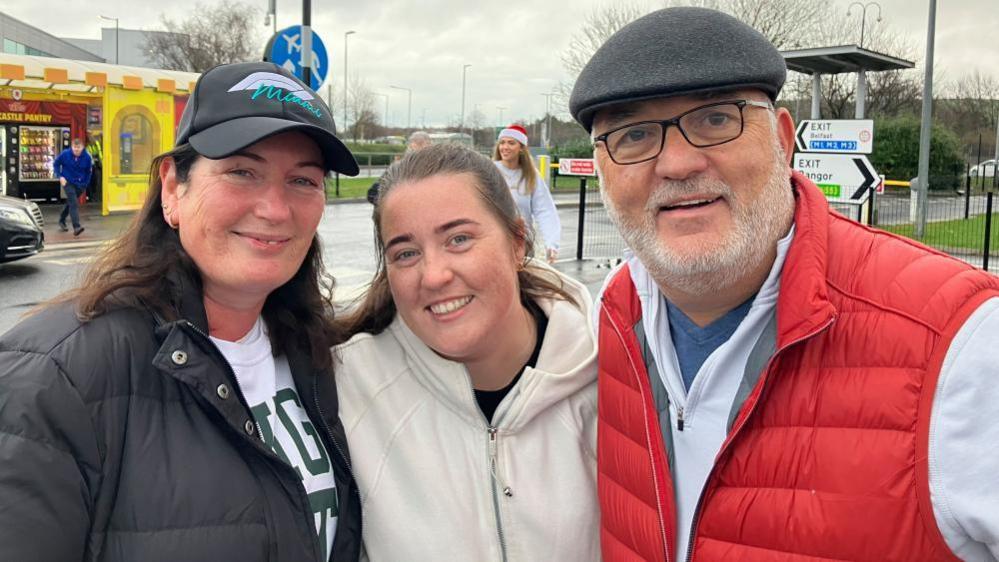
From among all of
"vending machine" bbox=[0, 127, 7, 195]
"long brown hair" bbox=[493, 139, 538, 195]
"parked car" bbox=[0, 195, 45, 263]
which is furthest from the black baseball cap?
"vending machine" bbox=[0, 127, 7, 195]

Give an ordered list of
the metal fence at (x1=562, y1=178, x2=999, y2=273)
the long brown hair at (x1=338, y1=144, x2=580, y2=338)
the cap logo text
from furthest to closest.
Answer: the metal fence at (x1=562, y1=178, x2=999, y2=273) < the long brown hair at (x1=338, y1=144, x2=580, y2=338) < the cap logo text

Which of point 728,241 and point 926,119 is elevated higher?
point 926,119

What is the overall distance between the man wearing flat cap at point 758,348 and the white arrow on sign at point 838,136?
8.21m

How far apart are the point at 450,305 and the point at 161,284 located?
2.62 ft

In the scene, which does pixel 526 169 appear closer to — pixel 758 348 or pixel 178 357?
pixel 758 348

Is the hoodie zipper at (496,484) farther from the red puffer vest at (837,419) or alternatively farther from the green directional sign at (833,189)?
the green directional sign at (833,189)

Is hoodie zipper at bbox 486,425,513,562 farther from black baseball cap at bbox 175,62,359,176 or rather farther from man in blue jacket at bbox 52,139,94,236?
man in blue jacket at bbox 52,139,94,236

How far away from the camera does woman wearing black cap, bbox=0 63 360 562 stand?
4.93 feet

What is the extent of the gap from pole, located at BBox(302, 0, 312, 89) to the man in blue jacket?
344 inches

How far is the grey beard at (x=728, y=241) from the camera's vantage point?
1.85 m

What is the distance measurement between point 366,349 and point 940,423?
1600 millimetres

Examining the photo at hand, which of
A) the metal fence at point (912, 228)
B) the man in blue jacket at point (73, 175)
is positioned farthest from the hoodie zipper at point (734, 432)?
the man in blue jacket at point (73, 175)

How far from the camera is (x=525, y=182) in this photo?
9047 millimetres

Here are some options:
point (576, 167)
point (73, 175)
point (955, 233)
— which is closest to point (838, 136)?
point (576, 167)
